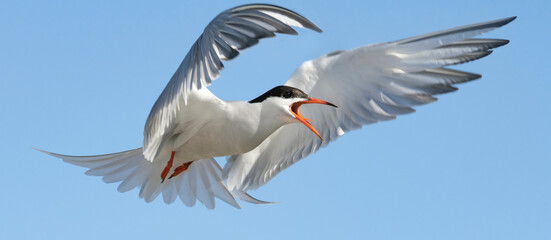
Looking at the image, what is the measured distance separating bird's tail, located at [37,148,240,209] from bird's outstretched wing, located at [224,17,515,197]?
0.54 metres

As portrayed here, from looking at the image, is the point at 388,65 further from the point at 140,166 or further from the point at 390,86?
the point at 140,166

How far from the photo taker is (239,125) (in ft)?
16.7

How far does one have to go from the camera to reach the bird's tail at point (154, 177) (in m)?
6.16

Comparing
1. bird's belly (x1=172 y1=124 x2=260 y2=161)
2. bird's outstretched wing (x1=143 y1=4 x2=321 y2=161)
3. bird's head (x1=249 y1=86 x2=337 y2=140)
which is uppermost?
bird's outstretched wing (x1=143 y1=4 x2=321 y2=161)

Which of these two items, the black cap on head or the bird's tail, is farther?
the bird's tail

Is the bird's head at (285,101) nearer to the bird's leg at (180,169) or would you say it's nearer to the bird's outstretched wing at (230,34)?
the bird's outstretched wing at (230,34)

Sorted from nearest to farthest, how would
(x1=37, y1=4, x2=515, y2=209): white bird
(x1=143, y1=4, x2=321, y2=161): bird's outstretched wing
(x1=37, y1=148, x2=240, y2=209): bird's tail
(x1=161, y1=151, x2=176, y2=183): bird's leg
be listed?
(x1=143, y1=4, x2=321, y2=161): bird's outstretched wing, (x1=37, y1=4, x2=515, y2=209): white bird, (x1=161, y1=151, x2=176, y2=183): bird's leg, (x1=37, y1=148, x2=240, y2=209): bird's tail

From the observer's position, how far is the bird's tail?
616cm

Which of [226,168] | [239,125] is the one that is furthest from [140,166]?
[239,125]

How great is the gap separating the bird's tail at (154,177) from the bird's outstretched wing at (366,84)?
21.3 inches

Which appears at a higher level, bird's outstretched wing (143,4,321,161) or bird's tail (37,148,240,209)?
bird's outstretched wing (143,4,321,161)

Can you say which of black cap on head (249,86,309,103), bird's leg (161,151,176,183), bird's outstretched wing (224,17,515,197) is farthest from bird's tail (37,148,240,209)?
black cap on head (249,86,309,103)

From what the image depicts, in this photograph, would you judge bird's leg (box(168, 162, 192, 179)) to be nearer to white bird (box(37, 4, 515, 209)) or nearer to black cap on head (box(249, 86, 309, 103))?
white bird (box(37, 4, 515, 209))

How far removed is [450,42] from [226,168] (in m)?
2.10
